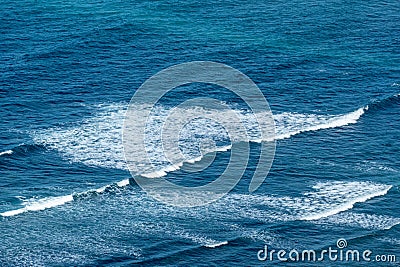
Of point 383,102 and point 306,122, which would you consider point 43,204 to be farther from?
point 383,102

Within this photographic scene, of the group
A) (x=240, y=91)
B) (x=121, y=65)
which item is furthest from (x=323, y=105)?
(x=121, y=65)

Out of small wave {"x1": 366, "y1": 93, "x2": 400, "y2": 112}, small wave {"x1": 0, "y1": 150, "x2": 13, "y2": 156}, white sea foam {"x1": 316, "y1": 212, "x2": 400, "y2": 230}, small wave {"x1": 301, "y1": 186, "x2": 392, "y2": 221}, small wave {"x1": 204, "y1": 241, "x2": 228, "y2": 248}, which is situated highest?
small wave {"x1": 366, "y1": 93, "x2": 400, "y2": 112}

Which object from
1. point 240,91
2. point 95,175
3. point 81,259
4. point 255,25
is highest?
point 255,25

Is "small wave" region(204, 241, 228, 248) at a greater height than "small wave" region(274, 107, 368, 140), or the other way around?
Answer: "small wave" region(274, 107, 368, 140)

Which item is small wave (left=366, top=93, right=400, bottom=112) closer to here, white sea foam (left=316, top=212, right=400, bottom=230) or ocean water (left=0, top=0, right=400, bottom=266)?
ocean water (left=0, top=0, right=400, bottom=266)

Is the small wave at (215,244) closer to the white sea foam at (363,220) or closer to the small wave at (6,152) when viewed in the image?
the white sea foam at (363,220)

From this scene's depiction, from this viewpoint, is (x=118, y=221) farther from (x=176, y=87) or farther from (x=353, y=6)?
(x=353, y=6)

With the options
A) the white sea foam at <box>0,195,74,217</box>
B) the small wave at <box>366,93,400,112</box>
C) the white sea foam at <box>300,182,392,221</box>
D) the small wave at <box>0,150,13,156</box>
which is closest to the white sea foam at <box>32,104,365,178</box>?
the small wave at <box>366,93,400,112</box>

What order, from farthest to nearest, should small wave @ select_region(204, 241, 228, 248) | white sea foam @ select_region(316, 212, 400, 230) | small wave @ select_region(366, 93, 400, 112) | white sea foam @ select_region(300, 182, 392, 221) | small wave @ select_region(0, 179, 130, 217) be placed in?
small wave @ select_region(366, 93, 400, 112) < white sea foam @ select_region(300, 182, 392, 221) < small wave @ select_region(0, 179, 130, 217) < white sea foam @ select_region(316, 212, 400, 230) < small wave @ select_region(204, 241, 228, 248)

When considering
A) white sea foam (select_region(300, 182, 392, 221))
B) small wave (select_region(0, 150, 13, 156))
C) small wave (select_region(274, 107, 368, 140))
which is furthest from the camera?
small wave (select_region(274, 107, 368, 140))

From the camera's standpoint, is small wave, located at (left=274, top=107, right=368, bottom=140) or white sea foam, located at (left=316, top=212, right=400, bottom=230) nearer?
white sea foam, located at (left=316, top=212, right=400, bottom=230)
